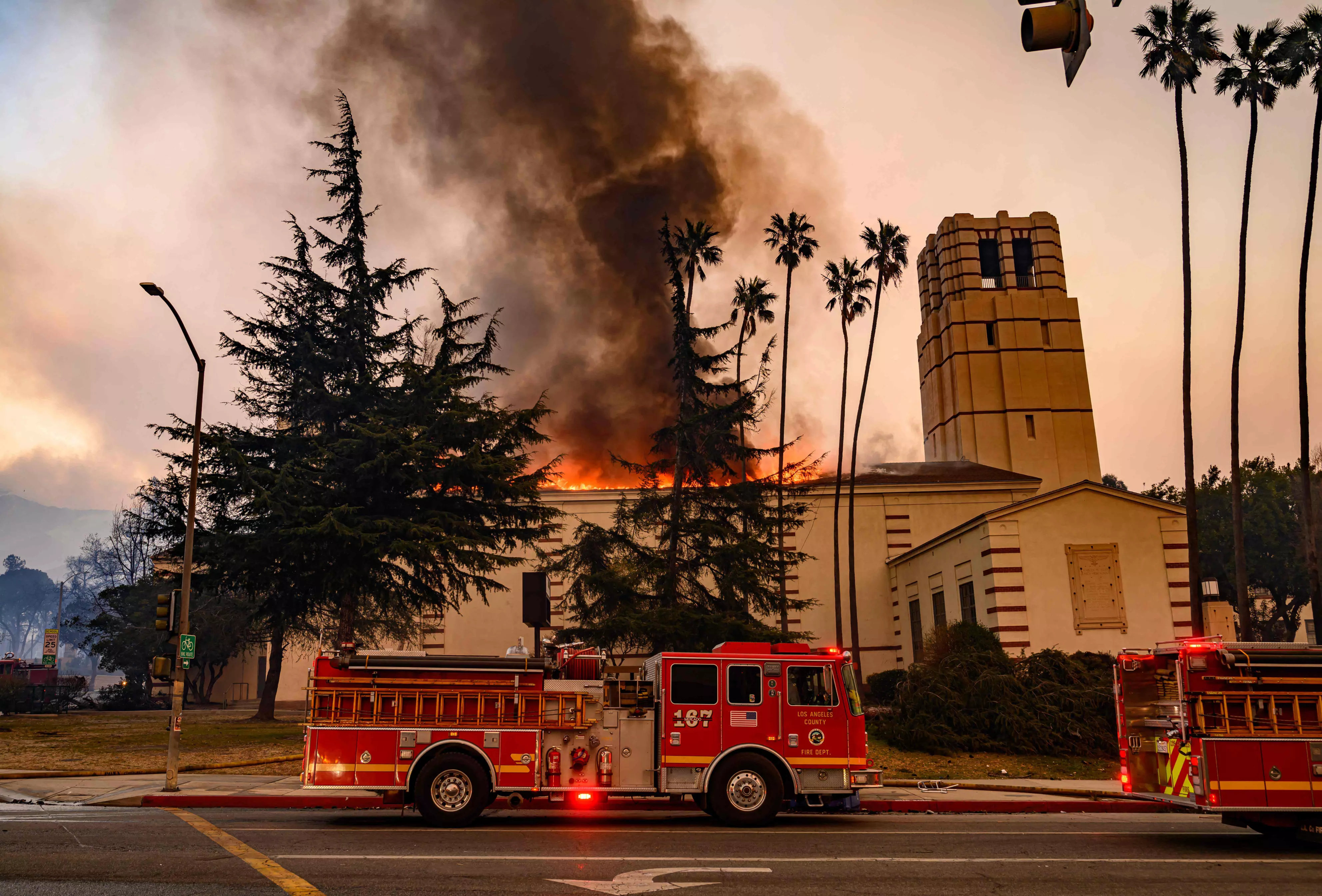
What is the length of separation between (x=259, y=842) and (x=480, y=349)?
20601 millimetres

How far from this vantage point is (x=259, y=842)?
1127 cm

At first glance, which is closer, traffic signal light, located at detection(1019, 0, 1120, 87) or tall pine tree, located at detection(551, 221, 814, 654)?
traffic signal light, located at detection(1019, 0, 1120, 87)

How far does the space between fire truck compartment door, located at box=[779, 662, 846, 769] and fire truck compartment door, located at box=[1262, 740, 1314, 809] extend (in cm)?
528

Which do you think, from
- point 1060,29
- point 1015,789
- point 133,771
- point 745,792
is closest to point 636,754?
point 745,792

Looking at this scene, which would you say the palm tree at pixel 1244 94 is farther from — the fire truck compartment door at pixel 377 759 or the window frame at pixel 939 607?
the fire truck compartment door at pixel 377 759

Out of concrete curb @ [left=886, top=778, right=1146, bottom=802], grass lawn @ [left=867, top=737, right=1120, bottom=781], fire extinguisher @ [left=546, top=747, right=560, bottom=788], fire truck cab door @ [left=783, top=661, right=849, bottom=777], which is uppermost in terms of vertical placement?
fire truck cab door @ [left=783, top=661, right=849, bottom=777]

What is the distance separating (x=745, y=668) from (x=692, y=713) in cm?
104

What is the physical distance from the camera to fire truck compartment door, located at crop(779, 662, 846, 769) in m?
13.8

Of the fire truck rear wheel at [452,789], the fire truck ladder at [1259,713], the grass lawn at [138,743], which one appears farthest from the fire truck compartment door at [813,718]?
the grass lawn at [138,743]

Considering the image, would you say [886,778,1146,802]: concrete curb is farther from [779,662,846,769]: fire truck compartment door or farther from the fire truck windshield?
the fire truck windshield

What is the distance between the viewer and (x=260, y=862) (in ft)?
32.1

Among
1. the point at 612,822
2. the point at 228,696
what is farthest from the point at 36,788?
the point at 228,696

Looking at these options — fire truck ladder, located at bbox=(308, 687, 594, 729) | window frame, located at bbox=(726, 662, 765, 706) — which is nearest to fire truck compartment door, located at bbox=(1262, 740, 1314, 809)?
window frame, located at bbox=(726, 662, 765, 706)

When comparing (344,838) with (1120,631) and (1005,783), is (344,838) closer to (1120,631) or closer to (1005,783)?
(1005,783)
